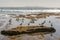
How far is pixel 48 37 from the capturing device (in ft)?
3.47

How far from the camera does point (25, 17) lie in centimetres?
123

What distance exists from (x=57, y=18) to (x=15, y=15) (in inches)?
15.3

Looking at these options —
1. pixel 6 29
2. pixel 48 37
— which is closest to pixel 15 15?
pixel 6 29

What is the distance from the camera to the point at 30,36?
42.1 inches

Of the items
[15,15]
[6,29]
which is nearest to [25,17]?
[15,15]

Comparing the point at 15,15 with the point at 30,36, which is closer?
the point at 30,36

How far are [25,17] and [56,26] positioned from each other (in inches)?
11.5

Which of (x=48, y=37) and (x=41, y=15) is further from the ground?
(x=41, y=15)

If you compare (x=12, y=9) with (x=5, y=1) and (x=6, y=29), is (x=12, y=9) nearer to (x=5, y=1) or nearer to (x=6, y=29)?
(x=5, y=1)

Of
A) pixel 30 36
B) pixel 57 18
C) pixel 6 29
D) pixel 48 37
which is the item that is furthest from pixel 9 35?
pixel 57 18

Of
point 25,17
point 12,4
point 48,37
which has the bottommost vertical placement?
point 48,37

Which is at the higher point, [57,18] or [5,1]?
[5,1]

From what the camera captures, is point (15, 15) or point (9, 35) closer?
point (9, 35)

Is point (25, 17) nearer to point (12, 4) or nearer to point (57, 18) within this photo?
point (12, 4)
